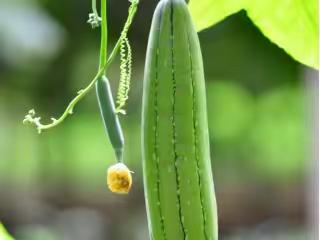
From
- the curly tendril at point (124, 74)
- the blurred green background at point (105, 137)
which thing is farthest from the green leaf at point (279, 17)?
the blurred green background at point (105, 137)

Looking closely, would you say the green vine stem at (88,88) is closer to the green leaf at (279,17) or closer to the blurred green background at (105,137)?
the green leaf at (279,17)

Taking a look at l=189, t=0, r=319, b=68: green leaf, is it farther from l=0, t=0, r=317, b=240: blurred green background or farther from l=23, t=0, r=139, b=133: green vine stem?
l=0, t=0, r=317, b=240: blurred green background

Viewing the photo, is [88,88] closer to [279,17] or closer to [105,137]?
[279,17]

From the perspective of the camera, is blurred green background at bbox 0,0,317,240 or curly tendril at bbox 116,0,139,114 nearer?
curly tendril at bbox 116,0,139,114

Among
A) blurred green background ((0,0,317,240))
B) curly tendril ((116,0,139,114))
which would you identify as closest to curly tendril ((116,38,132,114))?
curly tendril ((116,0,139,114))

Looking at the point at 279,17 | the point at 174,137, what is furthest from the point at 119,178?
the point at 279,17

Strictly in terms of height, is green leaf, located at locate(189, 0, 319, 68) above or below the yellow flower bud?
above

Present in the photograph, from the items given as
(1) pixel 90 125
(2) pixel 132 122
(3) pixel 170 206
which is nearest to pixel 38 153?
(1) pixel 90 125
